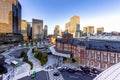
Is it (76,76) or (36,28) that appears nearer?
(76,76)

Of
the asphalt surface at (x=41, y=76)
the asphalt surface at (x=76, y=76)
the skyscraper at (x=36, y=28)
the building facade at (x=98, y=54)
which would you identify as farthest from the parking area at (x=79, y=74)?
the skyscraper at (x=36, y=28)

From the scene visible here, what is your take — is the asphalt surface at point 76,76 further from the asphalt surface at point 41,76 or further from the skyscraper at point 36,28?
the skyscraper at point 36,28

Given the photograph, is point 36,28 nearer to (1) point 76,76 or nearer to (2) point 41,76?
(2) point 41,76

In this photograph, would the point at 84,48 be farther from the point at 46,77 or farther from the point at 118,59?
the point at 46,77

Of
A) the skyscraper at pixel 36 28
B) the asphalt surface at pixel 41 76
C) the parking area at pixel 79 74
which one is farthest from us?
the skyscraper at pixel 36 28

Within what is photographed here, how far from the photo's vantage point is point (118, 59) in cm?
4131

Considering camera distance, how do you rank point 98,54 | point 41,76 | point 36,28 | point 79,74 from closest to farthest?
point 41,76 → point 79,74 → point 98,54 → point 36,28

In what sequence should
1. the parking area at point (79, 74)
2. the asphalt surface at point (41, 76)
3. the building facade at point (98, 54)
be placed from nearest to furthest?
the asphalt surface at point (41, 76) → the parking area at point (79, 74) → the building facade at point (98, 54)

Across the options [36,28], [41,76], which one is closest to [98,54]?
[41,76]

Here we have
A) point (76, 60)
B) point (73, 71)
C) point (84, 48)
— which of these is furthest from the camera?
point (76, 60)

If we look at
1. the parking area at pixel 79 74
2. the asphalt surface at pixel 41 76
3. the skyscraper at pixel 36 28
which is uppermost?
the skyscraper at pixel 36 28

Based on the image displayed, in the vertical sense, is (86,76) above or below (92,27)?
below

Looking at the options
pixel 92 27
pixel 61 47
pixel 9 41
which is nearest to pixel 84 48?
pixel 61 47

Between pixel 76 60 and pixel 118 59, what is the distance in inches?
702
